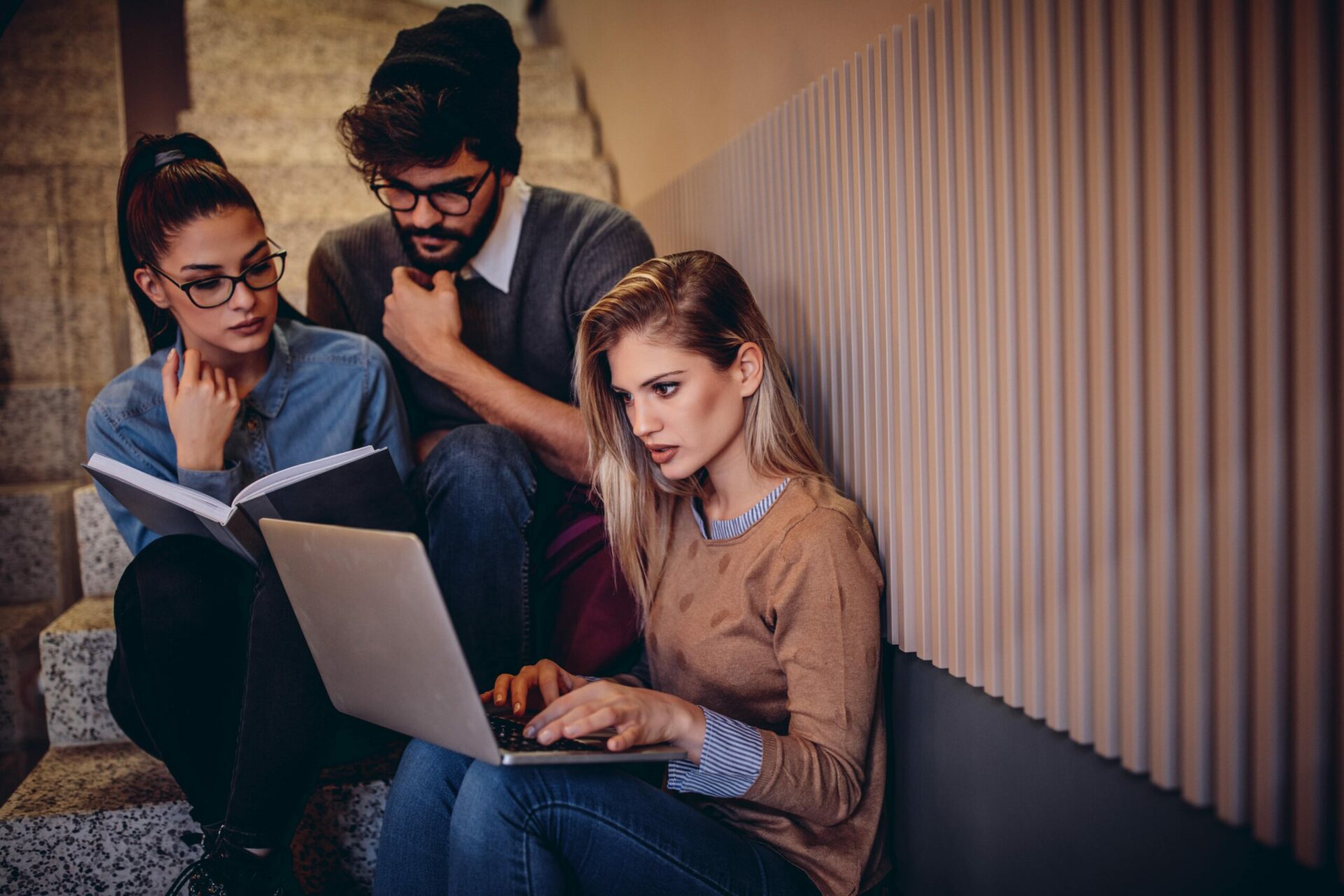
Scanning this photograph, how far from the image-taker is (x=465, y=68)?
1.37 m

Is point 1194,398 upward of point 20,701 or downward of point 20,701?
upward

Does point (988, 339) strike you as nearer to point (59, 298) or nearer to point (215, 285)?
point (215, 285)

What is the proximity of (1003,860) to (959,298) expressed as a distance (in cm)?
51

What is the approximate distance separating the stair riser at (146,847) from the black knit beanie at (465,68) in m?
0.98

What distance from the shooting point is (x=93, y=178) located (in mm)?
2471

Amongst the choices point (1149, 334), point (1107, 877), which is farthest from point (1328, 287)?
point (1107, 877)

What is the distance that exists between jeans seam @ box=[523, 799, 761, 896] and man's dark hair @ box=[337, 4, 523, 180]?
0.95m

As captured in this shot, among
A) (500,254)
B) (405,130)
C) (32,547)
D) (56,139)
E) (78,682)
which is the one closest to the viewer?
(405,130)

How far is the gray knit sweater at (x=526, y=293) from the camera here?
4.91ft

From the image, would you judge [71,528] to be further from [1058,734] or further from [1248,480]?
[1248,480]

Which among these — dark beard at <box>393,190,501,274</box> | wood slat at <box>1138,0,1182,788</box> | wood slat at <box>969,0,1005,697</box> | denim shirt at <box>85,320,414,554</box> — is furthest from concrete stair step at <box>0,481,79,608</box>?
wood slat at <box>1138,0,1182,788</box>

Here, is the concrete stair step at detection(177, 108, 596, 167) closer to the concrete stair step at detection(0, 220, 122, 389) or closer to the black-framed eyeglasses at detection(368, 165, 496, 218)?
the concrete stair step at detection(0, 220, 122, 389)

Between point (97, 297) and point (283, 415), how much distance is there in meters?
1.49

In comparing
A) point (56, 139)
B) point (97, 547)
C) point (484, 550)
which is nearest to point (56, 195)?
point (56, 139)
